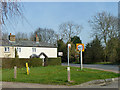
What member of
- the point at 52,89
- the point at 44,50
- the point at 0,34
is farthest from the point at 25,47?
the point at 0,34

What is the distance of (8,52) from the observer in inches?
1654

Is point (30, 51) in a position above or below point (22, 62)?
above

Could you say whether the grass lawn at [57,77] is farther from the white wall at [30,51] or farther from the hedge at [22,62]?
the white wall at [30,51]

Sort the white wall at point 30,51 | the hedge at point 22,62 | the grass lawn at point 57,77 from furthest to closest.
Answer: the white wall at point 30,51, the hedge at point 22,62, the grass lawn at point 57,77

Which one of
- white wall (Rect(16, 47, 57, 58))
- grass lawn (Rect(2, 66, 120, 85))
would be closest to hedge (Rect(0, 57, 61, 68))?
grass lawn (Rect(2, 66, 120, 85))

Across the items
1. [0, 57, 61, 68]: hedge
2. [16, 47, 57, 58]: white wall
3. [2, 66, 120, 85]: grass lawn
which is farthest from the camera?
[16, 47, 57, 58]: white wall

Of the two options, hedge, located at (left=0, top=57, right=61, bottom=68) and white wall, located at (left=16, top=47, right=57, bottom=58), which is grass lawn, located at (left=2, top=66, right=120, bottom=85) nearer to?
hedge, located at (left=0, top=57, right=61, bottom=68)

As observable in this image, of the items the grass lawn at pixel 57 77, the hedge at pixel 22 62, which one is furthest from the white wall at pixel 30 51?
the grass lawn at pixel 57 77

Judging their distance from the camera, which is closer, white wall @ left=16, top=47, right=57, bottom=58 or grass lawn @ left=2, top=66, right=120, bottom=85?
grass lawn @ left=2, top=66, right=120, bottom=85

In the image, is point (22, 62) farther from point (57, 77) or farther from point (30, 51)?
point (57, 77)

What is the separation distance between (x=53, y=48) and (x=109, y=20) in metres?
17.2

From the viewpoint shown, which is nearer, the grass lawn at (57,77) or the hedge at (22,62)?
the grass lawn at (57,77)

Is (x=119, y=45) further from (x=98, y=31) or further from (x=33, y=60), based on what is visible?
(x=33, y=60)

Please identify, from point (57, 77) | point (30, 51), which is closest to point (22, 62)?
point (30, 51)
